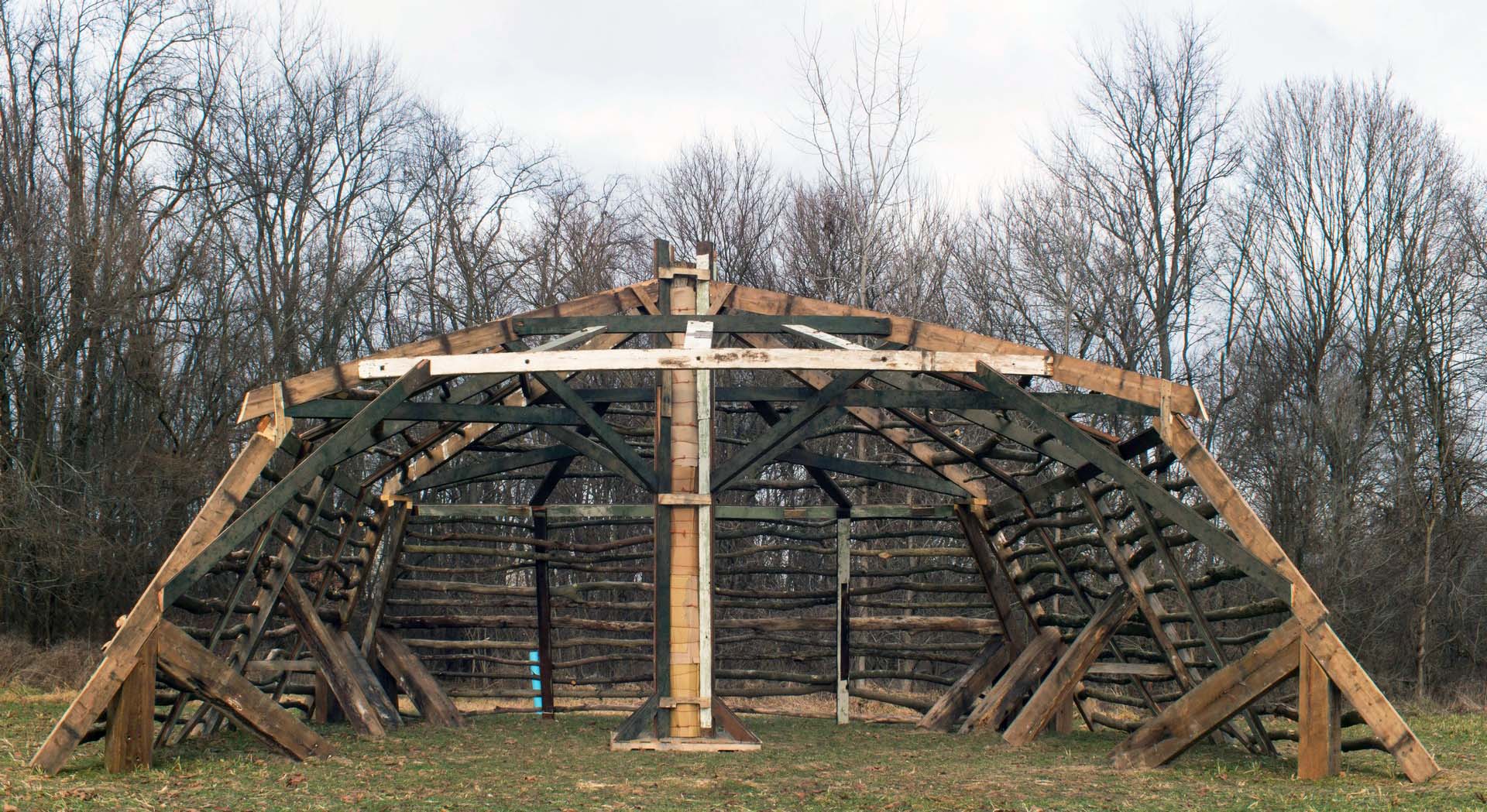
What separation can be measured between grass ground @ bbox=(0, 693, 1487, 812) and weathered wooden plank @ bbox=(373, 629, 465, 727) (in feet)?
3.10

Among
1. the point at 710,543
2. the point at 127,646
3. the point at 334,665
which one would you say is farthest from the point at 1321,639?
the point at 334,665

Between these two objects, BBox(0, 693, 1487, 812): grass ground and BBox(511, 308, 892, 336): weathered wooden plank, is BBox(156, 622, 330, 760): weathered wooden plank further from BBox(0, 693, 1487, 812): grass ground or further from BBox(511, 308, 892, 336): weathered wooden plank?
BBox(511, 308, 892, 336): weathered wooden plank

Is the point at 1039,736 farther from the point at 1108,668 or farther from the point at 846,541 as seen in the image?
the point at 846,541

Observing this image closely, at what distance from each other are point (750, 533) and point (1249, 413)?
1150 centimetres

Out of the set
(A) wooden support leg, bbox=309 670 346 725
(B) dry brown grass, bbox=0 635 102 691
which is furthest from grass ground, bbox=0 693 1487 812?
(B) dry brown grass, bbox=0 635 102 691

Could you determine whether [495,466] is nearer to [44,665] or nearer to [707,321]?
[707,321]

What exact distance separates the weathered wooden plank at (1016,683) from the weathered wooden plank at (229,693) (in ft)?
16.9

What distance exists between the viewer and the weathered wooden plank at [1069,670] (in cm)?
954

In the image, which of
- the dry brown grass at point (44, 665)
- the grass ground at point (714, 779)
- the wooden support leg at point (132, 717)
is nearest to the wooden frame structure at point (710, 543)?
the wooden support leg at point (132, 717)

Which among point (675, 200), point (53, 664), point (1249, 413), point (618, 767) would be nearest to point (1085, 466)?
point (618, 767)

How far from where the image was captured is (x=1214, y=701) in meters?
7.47

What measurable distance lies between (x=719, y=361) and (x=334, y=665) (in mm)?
4433

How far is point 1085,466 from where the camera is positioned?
917 cm

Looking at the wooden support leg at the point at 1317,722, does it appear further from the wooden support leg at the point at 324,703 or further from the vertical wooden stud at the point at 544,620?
the wooden support leg at the point at 324,703
